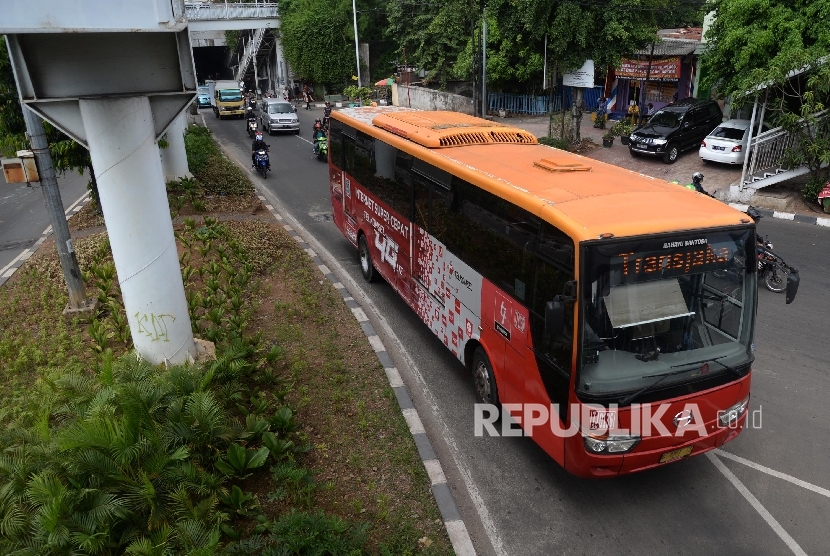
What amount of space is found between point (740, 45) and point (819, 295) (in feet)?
33.0

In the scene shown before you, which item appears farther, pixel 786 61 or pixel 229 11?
pixel 229 11

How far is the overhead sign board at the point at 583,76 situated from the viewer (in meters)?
21.8

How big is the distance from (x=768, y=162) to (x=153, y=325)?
16.4 metres

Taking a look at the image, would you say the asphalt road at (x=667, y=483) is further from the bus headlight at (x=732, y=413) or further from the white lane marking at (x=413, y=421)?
the bus headlight at (x=732, y=413)

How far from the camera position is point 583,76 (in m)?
22.0

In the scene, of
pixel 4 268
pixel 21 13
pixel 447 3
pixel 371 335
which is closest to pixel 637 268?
pixel 371 335

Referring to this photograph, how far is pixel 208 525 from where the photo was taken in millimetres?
4699

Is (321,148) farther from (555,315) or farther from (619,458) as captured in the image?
(619,458)

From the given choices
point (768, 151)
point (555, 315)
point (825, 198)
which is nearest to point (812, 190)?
point (825, 198)

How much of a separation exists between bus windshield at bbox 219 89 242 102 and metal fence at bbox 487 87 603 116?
1607 cm

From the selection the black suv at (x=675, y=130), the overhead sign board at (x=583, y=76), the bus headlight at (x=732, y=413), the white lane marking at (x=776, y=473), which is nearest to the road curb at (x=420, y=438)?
the bus headlight at (x=732, y=413)

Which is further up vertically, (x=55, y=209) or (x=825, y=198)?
(x=55, y=209)

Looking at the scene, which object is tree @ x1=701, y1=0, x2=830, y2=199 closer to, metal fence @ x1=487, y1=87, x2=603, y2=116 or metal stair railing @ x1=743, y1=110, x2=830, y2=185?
metal stair railing @ x1=743, y1=110, x2=830, y2=185

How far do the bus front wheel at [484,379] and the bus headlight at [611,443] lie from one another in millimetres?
1550
